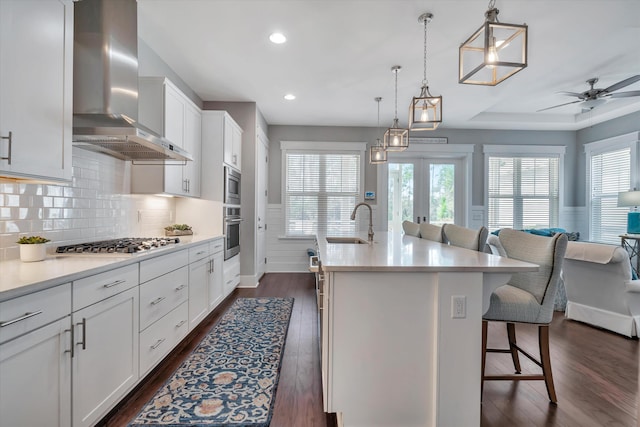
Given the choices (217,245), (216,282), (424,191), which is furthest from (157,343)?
(424,191)

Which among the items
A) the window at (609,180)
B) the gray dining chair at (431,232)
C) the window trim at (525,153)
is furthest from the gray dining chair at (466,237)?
the window at (609,180)

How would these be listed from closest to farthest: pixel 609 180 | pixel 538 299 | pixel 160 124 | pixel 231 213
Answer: pixel 538 299, pixel 160 124, pixel 231 213, pixel 609 180

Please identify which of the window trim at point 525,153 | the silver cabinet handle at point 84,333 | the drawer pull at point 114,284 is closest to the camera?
the silver cabinet handle at point 84,333

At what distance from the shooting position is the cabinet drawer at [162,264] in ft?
6.46

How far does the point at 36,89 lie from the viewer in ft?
4.78

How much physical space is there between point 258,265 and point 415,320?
373cm

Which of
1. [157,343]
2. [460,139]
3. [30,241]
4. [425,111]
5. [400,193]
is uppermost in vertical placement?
[460,139]

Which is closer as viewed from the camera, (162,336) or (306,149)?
(162,336)

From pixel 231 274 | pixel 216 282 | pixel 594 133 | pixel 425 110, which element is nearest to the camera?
pixel 425 110

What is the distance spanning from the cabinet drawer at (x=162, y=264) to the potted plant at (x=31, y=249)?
49 cm

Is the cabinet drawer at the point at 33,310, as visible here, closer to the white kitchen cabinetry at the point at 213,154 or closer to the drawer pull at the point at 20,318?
the drawer pull at the point at 20,318

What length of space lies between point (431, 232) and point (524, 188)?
4.25m

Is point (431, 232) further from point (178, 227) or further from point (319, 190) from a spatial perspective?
point (319, 190)

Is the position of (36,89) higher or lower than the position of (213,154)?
lower
